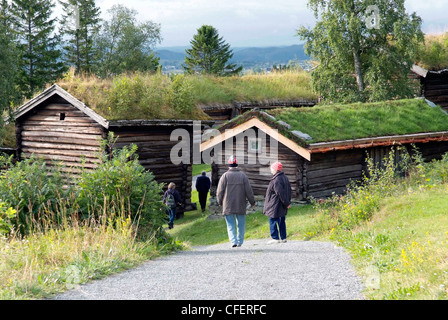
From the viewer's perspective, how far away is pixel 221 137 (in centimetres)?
1805

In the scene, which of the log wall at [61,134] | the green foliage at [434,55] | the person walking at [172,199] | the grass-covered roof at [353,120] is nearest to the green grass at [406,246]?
the grass-covered roof at [353,120]

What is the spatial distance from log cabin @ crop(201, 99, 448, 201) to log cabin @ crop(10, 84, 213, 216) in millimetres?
1900

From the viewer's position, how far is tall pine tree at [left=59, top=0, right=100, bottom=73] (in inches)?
1834

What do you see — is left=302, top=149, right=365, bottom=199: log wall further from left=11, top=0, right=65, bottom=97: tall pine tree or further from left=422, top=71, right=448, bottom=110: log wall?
left=11, top=0, right=65, bottom=97: tall pine tree

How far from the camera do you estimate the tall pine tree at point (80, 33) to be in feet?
153

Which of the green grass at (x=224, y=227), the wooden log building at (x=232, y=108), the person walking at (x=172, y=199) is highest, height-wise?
the wooden log building at (x=232, y=108)

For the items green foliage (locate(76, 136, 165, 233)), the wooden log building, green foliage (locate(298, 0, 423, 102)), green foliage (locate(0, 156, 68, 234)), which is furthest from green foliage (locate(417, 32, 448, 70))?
green foliage (locate(0, 156, 68, 234))

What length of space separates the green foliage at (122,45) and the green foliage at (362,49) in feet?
79.8

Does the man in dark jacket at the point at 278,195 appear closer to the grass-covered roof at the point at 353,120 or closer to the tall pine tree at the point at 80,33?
the grass-covered roof at the point at 353,120

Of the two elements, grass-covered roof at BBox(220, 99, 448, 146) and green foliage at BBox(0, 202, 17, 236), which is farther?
grass-covered roof at BBox(220, 99, 448, 146)

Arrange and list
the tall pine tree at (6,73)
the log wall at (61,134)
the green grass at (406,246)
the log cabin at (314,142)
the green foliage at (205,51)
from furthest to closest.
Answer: the green foliage at (205,51), the tall pine tree at (6,73), the log wall at (61,134), the log cabin at (314,142), the green grass at (406,246)

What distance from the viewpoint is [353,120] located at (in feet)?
61.0

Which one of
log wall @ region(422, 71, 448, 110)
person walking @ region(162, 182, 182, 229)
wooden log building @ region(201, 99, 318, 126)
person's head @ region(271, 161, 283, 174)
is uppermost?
log wall @ region(422, 71, 448, 110)
